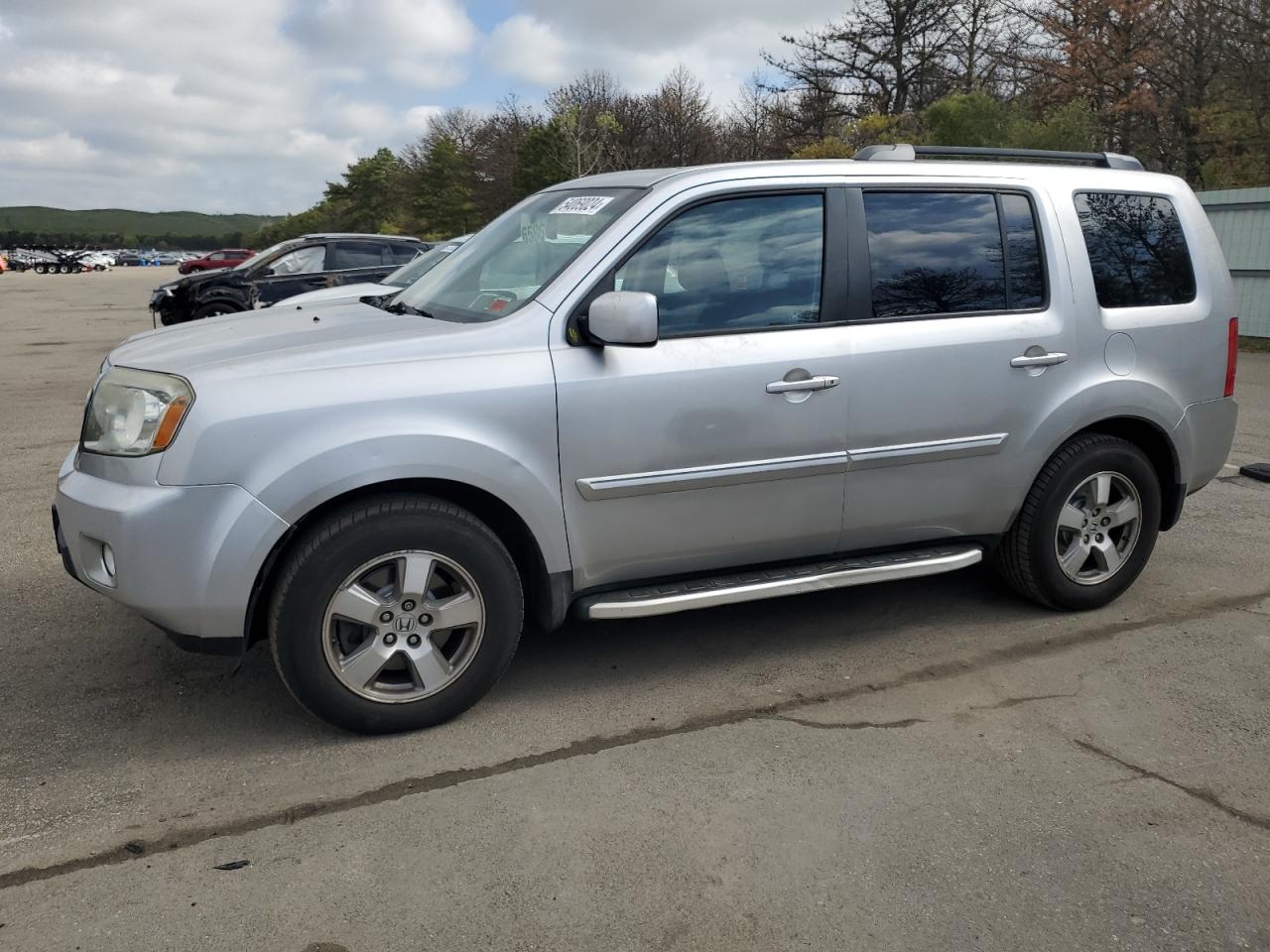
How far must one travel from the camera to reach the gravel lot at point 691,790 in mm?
2623

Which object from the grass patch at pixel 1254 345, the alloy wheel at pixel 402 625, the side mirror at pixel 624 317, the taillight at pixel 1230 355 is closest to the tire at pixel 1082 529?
the taillight at pixel 1230 355

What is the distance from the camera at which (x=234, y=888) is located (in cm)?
273

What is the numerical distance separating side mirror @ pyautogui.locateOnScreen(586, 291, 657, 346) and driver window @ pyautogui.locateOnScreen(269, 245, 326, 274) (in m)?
13.6

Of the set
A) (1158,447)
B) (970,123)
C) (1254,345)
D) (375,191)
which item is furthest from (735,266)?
(375,191)

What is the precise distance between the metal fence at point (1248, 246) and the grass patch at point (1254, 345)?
8 centimetres

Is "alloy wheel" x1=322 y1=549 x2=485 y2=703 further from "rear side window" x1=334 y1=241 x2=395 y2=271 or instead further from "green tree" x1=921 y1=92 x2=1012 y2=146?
"green tree" x1=921 y1=92 x2=1012 y2=146

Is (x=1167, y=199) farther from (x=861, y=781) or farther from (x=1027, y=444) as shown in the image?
(x=861, y=781)

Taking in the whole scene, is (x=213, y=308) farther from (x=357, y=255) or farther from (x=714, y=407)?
(x=714, y=407)

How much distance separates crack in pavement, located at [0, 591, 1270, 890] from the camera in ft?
9.46

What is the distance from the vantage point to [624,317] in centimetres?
348

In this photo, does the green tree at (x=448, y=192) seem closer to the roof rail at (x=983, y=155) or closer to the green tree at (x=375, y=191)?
the green tree at (x=375, y=191)

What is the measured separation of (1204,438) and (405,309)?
3.59 m

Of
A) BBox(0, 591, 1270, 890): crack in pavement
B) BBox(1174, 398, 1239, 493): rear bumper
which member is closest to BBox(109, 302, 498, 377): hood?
BBox(0, 591, 1270, 890): crack in pavement

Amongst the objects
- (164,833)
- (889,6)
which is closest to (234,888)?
(164,833)
